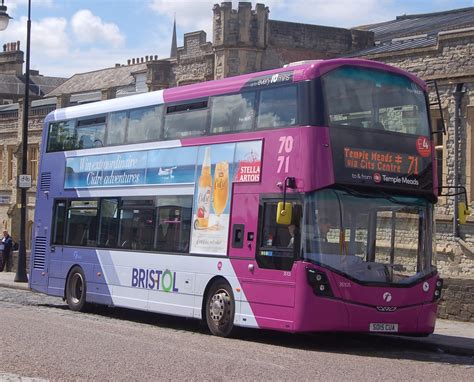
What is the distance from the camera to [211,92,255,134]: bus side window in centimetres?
1623

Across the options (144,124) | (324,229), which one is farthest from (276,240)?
(144,124)

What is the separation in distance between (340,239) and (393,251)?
121 centimetres

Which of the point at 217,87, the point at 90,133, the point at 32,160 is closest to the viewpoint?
the point at 217,87

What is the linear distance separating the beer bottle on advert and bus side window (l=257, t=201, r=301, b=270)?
5.38 ft

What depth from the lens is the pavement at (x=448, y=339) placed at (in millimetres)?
15367

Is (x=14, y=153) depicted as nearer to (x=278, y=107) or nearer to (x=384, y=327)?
(x=278, y=107)

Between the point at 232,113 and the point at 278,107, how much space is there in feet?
4.38

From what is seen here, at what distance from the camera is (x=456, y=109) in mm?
26609

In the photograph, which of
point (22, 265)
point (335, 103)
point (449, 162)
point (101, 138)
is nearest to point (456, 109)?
point (449, 162)

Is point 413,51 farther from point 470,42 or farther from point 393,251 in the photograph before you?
point 393,251

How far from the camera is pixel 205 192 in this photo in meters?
17.0

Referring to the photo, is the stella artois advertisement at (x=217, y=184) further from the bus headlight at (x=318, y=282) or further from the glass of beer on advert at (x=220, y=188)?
the bus headlight at (x=318, y=282)

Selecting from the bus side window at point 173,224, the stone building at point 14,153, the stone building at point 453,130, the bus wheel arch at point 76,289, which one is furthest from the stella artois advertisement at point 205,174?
the stone building at point 14,153

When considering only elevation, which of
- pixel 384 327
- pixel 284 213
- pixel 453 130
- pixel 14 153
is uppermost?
pixel 14 153
